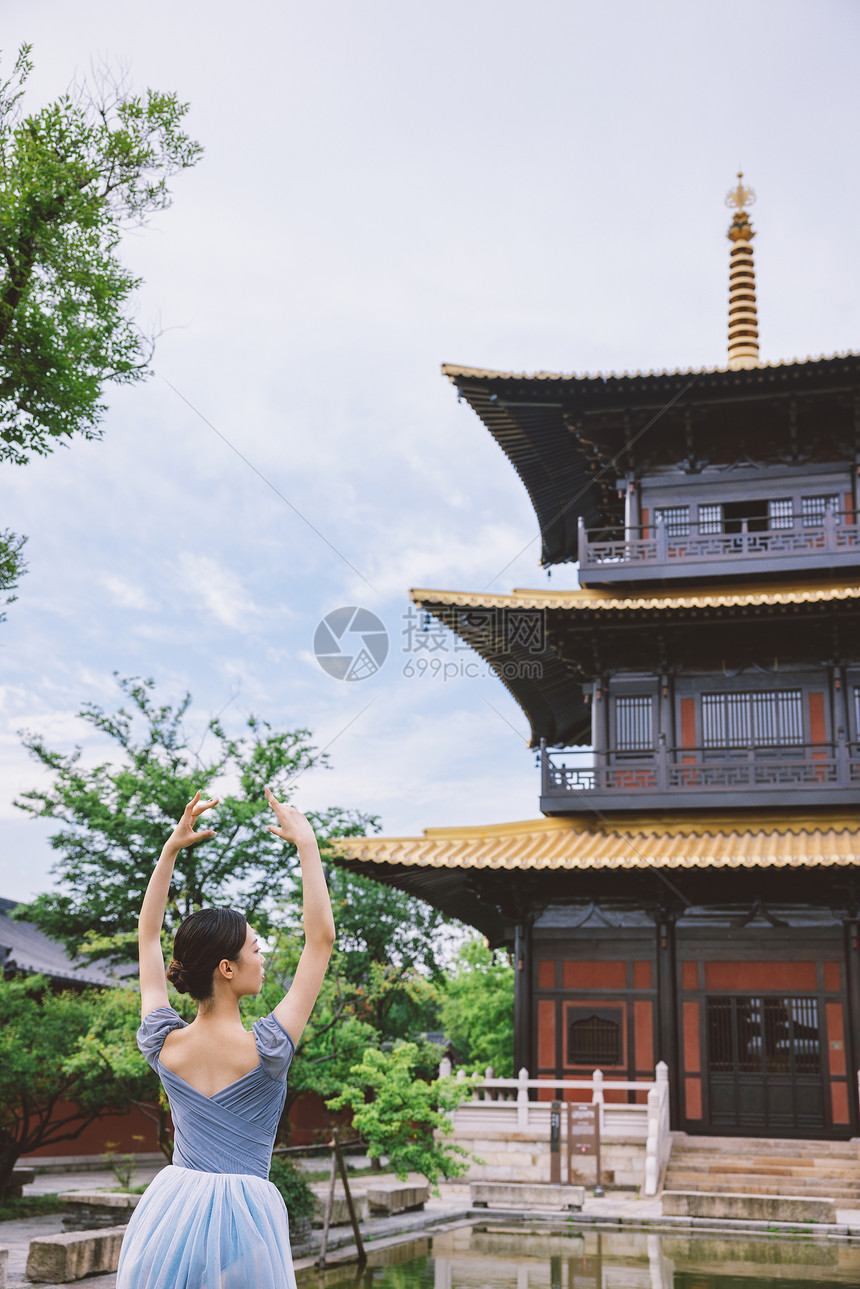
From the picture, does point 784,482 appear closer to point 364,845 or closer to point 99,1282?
point 364,845

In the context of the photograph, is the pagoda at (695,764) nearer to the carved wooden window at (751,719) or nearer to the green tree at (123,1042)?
the carved wooden window at (751,719)

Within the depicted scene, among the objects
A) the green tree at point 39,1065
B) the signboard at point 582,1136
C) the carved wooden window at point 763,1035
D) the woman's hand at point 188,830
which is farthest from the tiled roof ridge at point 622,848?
the woman's hand at point 188,830

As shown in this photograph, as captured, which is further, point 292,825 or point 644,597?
point 644,597

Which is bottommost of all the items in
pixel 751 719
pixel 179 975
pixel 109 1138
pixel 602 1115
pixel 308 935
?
pixel 109 1138

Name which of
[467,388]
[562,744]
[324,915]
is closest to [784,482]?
[467,388]

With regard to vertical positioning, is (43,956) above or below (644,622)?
below

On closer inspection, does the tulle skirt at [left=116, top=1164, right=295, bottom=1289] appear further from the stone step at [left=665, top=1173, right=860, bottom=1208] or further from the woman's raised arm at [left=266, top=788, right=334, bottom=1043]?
the stone step at [left=665, top=1173, right=860, bottom=1208]

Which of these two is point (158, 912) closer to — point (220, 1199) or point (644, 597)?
point (220, 1199)

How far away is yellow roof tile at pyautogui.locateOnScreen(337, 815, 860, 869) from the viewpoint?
52.0ft

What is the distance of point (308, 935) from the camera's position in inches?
109

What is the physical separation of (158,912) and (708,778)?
51.2ft

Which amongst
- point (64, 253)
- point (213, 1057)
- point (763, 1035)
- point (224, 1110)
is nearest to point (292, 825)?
point (213, 1057)

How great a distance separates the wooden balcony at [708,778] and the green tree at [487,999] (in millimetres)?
16757

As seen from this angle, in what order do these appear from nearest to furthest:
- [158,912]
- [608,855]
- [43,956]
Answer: [158,912] < [608,855] < [43,956]
